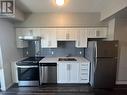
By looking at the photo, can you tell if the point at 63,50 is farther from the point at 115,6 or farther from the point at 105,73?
the point at 115,6

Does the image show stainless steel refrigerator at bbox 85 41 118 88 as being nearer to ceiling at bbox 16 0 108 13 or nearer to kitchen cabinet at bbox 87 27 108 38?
kitchen cabinet at bbox 87 27 108 38

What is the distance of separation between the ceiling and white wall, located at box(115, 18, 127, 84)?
2.79 ft

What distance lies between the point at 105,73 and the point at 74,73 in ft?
3.32

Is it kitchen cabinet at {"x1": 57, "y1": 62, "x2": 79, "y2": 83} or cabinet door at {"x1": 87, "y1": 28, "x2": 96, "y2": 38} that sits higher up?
cabinet door at {"x1": 87, "y1": 28, "x2": 96, "y2": 38}

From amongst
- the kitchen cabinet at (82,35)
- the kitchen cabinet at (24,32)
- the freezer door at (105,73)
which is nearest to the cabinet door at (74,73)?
the freezer door at (105,73)

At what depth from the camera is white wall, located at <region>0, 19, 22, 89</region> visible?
327cm

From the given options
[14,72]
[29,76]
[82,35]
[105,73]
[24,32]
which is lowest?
[29,76]

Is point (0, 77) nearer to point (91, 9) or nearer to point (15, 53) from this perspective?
point (15, 53)

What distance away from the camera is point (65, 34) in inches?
160

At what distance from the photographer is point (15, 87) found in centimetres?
355

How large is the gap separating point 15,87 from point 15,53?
124cm

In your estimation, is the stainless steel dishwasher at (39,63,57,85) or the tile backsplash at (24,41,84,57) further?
the tile backsplash at (24,41,84,57)

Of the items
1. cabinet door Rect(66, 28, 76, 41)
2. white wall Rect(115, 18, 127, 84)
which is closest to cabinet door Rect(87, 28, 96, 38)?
cabinet door Rect(66, 28, 76, 41)

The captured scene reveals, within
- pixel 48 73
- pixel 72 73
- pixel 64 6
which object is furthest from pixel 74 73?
pixel 64 6
